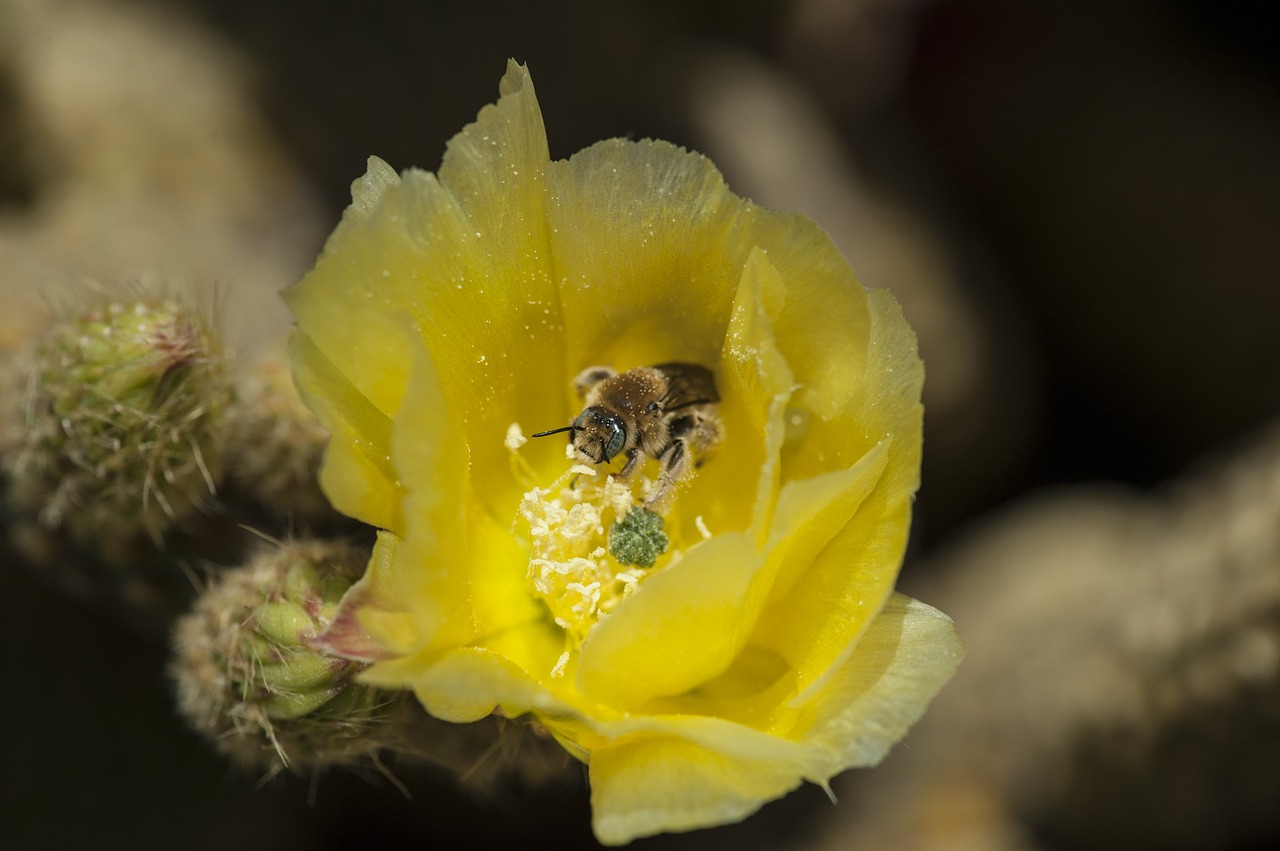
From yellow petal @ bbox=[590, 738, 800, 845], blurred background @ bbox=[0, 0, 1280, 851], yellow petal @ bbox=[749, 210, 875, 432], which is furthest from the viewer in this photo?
blurred background @ bbox=[0, 0, 1280, 851]

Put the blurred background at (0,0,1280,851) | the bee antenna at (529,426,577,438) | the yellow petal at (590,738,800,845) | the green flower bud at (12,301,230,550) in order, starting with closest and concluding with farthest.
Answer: the yellow petal at (590,738,800,845) < the bee antenna at (529,426,577,438) < the green flower bud at (12,301,230,550) < the blurred background at (0,0,1280,851)

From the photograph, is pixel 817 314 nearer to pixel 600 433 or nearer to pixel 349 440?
pixel 600 433

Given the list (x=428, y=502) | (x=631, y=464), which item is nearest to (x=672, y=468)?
(x=631, y=464)

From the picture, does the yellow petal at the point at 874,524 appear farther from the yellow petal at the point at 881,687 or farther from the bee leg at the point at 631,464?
the bee leg at the point at 631,464

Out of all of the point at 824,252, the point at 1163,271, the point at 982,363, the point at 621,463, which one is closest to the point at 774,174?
the point at 982,363

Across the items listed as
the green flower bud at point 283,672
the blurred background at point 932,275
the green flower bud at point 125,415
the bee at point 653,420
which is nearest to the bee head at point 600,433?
the bee at point 653,420

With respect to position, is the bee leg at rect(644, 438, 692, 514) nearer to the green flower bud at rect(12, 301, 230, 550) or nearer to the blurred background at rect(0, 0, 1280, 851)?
the green flower bud at rect(12, 301, 230, 550)

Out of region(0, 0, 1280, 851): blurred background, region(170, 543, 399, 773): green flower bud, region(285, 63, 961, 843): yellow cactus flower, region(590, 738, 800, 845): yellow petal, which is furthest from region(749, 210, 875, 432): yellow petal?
region(0, 0, 1280, 851): blurred background
